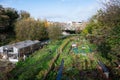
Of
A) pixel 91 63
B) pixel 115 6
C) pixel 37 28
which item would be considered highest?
pixel 115 6

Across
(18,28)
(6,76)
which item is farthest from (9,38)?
(6,76)

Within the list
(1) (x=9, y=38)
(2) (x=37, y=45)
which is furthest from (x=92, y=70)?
(1) (x=9, y=38)

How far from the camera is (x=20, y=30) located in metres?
37.2

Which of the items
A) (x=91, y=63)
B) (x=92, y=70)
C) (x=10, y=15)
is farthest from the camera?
(x=10, y=15)

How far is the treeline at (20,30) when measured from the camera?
1465 inches

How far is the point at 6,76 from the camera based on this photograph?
15094 mm

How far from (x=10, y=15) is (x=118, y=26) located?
1295 inches

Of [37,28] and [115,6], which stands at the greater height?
[115,6]

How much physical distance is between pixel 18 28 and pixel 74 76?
24889mm

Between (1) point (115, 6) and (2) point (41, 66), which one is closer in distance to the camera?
(1) point (115, 6)

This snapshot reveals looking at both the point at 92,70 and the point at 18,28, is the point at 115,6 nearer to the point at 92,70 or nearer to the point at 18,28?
the point at 92,70

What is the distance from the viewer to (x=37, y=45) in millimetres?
33594

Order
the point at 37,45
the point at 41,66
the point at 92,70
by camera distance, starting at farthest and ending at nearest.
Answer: the point at 37,45
the point at 41,66
the point at 92,70

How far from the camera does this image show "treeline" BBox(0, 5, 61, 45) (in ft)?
122
